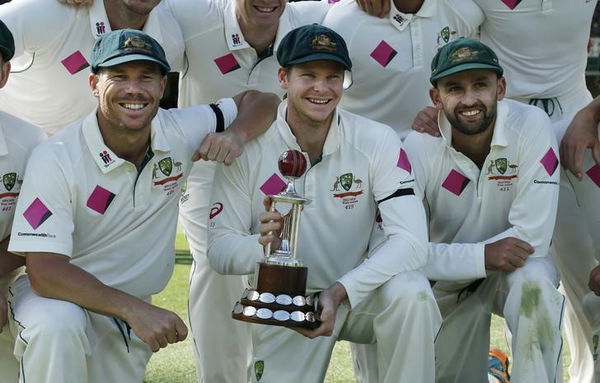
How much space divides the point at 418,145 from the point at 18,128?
1.95 m

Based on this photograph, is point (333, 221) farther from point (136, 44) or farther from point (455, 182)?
point (136, 44)

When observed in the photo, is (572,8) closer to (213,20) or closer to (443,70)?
(443,70)

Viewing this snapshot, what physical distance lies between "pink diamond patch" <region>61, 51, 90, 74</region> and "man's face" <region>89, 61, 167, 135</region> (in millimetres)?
686

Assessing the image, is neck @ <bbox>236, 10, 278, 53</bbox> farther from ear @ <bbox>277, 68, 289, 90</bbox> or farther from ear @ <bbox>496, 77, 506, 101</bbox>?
ear @ <bbox>496, 77, 506, 101</bbox>

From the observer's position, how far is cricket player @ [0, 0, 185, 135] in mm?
5570

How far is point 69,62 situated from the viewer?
224 inches

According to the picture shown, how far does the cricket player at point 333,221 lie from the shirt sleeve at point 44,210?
754 millimetres

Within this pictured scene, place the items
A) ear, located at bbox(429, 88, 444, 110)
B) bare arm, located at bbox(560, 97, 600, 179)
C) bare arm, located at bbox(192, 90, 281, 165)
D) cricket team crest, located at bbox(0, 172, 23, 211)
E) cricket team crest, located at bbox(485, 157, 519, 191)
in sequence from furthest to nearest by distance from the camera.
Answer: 1. bare arm, located at bbox(560, 97, 600, 179)
2. ear, located at bbox(429, 88, 444, 110)
3. cricket team crest, located at bbox(485, 157, 519, 191)
4. bare arm, located at bbox(192, 90, 281, 165)
5. cricket team crest, located at bbox(0, 172, 23, 211)

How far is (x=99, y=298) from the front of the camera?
15.5ft

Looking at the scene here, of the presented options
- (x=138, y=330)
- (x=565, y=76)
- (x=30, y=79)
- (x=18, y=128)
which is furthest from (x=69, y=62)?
(x=565, y=76)

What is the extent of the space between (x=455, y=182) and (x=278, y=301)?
4.28ft

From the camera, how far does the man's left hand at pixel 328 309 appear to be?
15.5 ft

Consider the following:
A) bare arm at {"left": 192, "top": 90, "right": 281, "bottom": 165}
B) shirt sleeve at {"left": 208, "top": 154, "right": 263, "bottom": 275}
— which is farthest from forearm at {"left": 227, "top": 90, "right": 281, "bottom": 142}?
shirt sleeve at {"left": 208, "top": 154, "right": 263, "bottom": 275}

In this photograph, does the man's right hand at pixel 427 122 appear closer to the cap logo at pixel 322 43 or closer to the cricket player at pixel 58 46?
the cap logo at pixel 322 43
